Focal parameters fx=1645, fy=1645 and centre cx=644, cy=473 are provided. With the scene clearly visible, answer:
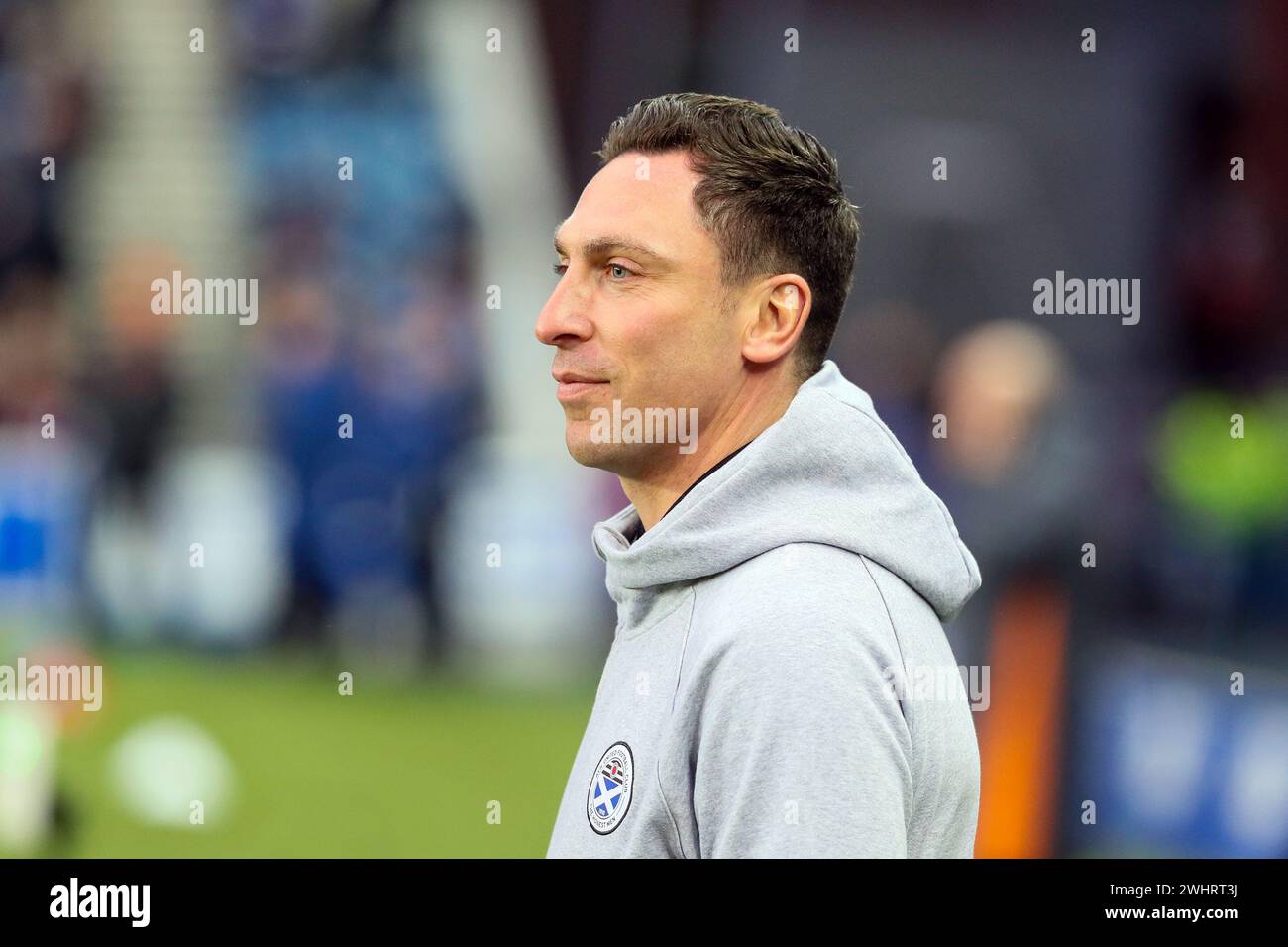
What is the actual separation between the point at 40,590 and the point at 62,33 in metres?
5.99

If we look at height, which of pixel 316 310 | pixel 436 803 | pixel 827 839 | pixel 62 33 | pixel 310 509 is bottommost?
pixel 436 803

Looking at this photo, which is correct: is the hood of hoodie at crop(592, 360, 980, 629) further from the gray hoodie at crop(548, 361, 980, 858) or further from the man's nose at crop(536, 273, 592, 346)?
the man's nose at crop(536, 273, 592, 346)

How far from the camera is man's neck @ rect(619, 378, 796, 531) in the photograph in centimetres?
226

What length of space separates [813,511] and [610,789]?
42cm

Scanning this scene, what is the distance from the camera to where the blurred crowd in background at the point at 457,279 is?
9.44 m

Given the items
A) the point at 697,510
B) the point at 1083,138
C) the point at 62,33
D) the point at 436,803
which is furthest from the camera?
the point at 62,33

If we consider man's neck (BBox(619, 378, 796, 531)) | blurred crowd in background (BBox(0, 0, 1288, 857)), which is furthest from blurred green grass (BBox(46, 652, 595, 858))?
man's neck (BBox(619, 378, 796, 531))

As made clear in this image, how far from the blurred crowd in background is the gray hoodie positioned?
4.36m

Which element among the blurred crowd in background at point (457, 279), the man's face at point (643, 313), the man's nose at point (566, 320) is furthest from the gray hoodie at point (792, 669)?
→ the blurred crowd in background at point (457, 279)

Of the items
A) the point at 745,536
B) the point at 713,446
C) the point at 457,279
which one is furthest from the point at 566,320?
the point at 457,279

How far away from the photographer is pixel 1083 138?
11.5 m

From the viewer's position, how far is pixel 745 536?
2.03 metres
